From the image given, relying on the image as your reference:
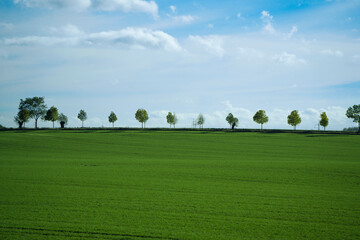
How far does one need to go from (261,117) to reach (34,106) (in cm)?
7559

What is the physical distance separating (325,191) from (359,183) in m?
3.68

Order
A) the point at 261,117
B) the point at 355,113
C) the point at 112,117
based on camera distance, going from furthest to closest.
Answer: the point at 112,117 < the point at 261,117 < the point at 355,113

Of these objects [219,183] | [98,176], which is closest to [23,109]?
[98,176]

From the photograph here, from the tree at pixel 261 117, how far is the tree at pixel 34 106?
7187 cm

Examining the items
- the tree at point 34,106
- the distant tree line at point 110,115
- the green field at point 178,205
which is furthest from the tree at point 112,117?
the green field at point 178,205

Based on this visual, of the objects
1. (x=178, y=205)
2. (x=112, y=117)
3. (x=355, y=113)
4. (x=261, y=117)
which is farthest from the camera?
(x=112, y=117)

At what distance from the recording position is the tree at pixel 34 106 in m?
88.2

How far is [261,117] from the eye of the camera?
89125 mm

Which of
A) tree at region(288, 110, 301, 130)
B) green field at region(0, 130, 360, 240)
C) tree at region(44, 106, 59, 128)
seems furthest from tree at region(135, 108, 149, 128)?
green field at region(0, 130, 360, 240)

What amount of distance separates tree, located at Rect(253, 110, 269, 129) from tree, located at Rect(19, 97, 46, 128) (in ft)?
236

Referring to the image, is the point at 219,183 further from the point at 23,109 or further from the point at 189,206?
the point at 23,109

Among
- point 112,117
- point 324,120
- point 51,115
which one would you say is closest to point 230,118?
point 324,120

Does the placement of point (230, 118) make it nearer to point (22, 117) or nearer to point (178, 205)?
point (22, 117)

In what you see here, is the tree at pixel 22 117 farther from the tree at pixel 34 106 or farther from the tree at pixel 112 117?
the tree at pixel 112 117
